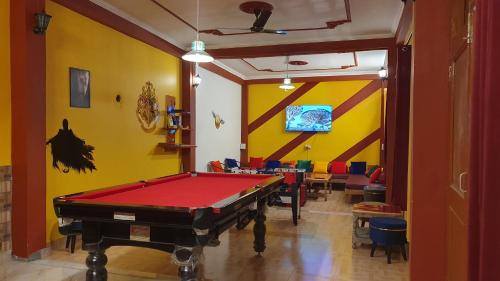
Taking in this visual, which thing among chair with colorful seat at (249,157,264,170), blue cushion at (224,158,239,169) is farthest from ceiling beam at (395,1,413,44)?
chair with colorful seat at (249,157,264,170)

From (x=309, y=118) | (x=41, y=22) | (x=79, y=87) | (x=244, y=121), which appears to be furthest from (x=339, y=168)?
(x=41, y=22)

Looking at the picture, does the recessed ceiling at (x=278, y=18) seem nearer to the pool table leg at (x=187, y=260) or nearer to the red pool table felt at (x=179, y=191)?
the red pool table felt at (x=179, y=191)

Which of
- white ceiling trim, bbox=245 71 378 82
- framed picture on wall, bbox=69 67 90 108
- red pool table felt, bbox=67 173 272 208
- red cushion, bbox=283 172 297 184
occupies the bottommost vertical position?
red cushion, bbox=283 172 297 184

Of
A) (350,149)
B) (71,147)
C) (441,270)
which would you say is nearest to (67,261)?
(71,147)

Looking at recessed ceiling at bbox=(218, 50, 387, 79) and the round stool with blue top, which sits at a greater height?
recessed ceiling at bbox=(218, 50, 387, 79)

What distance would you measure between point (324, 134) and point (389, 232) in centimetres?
654

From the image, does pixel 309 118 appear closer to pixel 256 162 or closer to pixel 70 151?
pixel 256 162

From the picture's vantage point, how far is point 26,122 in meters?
3.99

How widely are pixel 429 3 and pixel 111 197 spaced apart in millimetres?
3030

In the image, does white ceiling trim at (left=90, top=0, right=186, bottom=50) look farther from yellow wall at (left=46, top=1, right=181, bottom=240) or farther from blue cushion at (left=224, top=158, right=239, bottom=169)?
blue cushion at (left=224, top=158, right=239, bottom=169)

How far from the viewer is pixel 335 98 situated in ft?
34.5

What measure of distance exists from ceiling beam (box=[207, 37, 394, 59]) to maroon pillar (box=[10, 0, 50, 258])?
12.2ft

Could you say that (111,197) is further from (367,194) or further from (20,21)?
(367,194)

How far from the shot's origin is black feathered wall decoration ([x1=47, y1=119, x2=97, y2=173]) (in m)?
4.49
